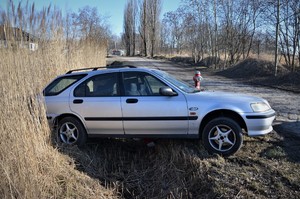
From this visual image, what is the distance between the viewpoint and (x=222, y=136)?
191 inches

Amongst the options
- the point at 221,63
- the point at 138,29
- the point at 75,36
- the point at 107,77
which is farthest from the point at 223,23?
the point at 138,29

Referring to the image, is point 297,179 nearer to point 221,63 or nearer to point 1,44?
point 1,44

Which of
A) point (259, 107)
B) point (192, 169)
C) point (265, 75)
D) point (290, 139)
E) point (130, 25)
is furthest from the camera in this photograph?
point (130, 25)

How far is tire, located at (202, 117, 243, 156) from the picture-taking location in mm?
4812

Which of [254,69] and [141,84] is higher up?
[254,69]

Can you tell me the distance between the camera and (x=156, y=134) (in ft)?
17.0

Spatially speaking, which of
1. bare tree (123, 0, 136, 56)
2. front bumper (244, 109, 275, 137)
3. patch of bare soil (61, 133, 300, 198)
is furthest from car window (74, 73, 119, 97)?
bare tree (123, 0, 136, 56)

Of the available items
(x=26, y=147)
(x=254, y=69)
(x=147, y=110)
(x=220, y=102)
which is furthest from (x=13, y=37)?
(x=254, y=69)

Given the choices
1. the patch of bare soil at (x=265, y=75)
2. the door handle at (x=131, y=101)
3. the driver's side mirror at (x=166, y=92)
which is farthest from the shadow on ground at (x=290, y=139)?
the patch of bare soil at (x=265, y=75)

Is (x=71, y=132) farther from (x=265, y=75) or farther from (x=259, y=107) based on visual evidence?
(x=265, y=75)

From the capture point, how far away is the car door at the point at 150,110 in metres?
4.99

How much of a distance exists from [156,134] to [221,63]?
24122mm

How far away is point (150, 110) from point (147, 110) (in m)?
0.05

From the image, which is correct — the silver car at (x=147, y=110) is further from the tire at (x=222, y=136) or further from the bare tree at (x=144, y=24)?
the bare tree at (x=144, y=24)
